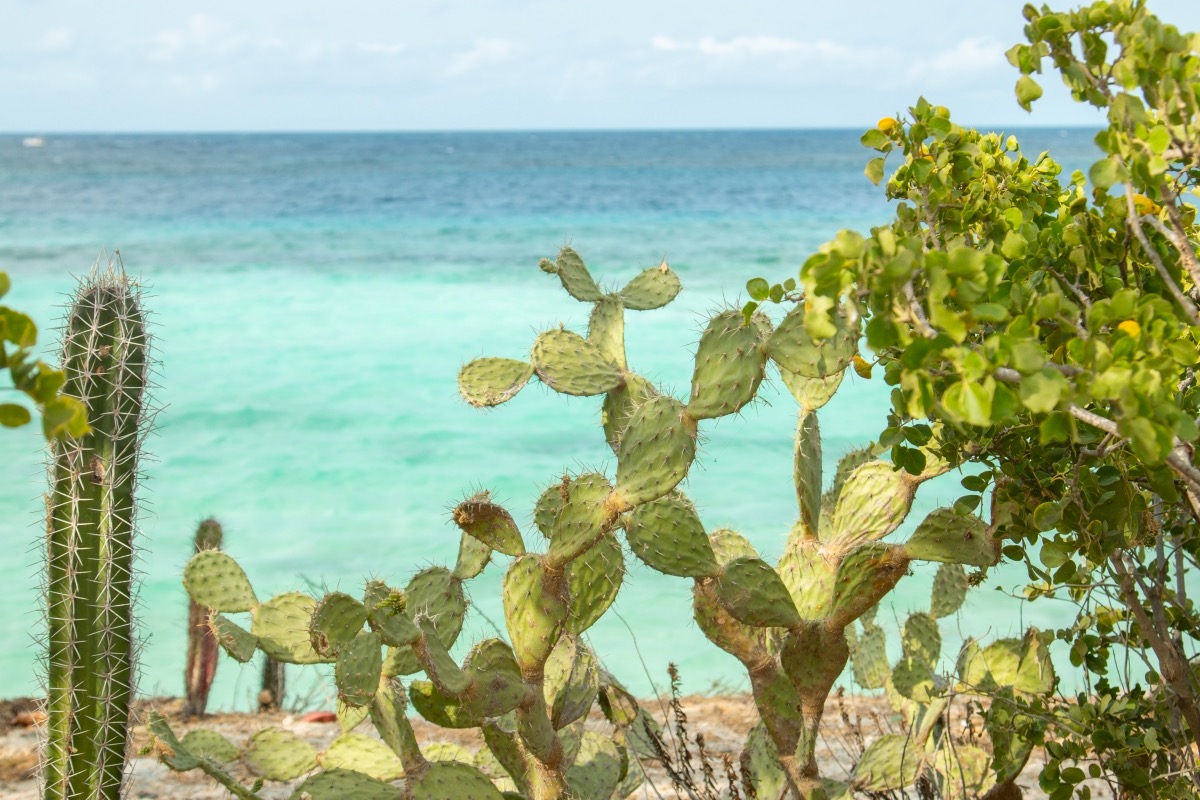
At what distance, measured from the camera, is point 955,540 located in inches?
72.7

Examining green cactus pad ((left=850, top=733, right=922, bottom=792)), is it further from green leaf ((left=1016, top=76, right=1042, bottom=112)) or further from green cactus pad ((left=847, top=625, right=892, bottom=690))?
green leaf ((left=1016, top=76, right=1042, bottom=112))

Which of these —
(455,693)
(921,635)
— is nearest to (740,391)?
(455,693)

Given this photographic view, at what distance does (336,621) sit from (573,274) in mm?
1167

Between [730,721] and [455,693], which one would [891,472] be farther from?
[730,721]

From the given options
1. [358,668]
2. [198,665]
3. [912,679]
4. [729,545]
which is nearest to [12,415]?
[358,668]

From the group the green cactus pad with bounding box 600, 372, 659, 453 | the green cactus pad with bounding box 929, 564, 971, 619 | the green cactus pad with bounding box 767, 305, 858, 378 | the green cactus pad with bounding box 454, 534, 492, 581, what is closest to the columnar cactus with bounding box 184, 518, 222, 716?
the green cactus pad with bounding box 454, 534, 492, 581

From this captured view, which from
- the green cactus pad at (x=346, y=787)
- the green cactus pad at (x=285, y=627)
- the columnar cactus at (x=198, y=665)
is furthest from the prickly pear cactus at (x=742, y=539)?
the columnar cactus at (x=198, y=665)

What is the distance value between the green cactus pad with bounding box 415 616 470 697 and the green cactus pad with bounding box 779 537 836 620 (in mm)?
631

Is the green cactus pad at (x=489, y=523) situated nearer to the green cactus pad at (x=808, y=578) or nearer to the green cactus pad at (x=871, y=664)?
the green cactus pad at (x=808, y=578)

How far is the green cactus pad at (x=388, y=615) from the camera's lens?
167 centimetres

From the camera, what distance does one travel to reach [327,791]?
202 centimetres

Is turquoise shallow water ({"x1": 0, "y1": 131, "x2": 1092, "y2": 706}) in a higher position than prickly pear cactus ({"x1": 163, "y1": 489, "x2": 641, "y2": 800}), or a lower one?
lower

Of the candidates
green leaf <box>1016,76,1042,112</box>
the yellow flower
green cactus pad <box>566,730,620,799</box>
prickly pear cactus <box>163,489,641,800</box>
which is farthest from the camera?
green cactus pad <box>566,730,620,799</box>

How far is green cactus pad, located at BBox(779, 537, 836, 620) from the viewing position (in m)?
2.09
